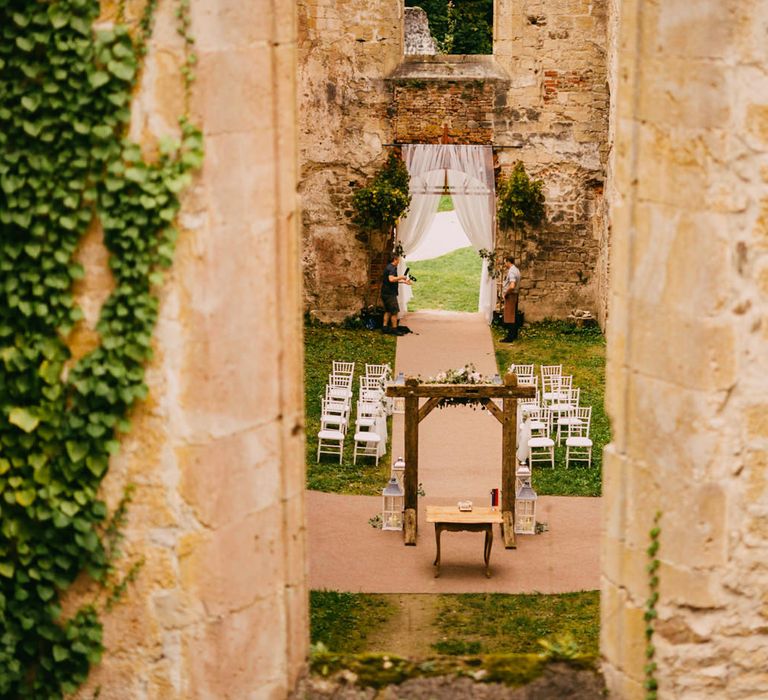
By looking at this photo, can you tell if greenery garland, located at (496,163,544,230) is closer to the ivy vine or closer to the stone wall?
the stone wall

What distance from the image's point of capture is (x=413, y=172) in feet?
65.9

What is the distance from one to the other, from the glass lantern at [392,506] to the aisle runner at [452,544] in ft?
0.43

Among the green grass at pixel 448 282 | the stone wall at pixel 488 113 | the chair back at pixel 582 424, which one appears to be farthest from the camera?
the green grass at pixel 448 282

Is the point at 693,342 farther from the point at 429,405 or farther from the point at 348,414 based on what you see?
the point at 348,414

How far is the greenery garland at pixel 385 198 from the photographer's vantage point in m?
19.5

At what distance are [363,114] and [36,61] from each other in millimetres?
15232

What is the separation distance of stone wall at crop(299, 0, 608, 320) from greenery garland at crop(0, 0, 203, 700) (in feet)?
49.1

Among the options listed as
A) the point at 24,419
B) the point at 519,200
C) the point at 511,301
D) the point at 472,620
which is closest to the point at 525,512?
the point at 472,620

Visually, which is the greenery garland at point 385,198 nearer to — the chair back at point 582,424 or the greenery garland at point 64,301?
the chair back at point 582,424

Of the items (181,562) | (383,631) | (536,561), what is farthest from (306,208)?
(181,562)

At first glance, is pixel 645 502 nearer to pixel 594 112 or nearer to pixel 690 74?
pixel 690 74

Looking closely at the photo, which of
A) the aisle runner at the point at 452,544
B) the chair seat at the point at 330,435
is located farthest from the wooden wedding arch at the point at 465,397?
the chair seat at the point at 330,435

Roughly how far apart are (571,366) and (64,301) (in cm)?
1348

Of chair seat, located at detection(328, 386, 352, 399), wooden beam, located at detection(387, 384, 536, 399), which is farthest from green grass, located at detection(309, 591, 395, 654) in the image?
chair seat, located at detection(328, 386, 352, 399)
